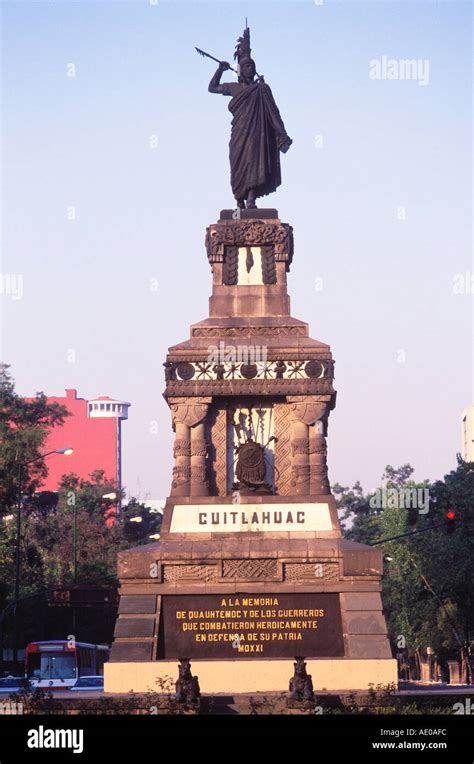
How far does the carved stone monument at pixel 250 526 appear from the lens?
126 ft

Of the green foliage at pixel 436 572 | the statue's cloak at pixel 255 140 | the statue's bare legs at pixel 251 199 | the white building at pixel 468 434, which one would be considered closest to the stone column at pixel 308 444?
the statue's bare legs at pixel 251 199

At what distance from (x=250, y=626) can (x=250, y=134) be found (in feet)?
54.8

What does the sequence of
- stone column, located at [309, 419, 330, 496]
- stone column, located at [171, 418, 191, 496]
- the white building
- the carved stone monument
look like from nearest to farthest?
the carved stone monument, stone column, located at [309, 419, 330, 496], stone column, located at [171, 418, 191, 496], the white building

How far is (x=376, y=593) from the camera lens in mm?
39375

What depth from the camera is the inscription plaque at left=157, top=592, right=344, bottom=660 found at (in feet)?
127

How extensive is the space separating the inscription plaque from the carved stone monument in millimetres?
38

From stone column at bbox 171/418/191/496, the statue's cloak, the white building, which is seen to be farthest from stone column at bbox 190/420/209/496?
the white building

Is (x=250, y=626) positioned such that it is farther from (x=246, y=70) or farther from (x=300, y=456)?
(x=246, y=70)

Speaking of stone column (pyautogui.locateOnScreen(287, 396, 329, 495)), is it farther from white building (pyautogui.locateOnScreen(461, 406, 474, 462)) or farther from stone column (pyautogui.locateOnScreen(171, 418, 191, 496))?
white building (pyautogui.locateOnScreen(461, 406, 474, 462))

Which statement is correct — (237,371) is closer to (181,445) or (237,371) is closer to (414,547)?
(181,445)

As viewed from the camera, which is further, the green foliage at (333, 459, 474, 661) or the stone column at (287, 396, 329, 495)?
the green foliage at (333, 459, 474, 661)

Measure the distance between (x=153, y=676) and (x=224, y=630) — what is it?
100.0 inches
